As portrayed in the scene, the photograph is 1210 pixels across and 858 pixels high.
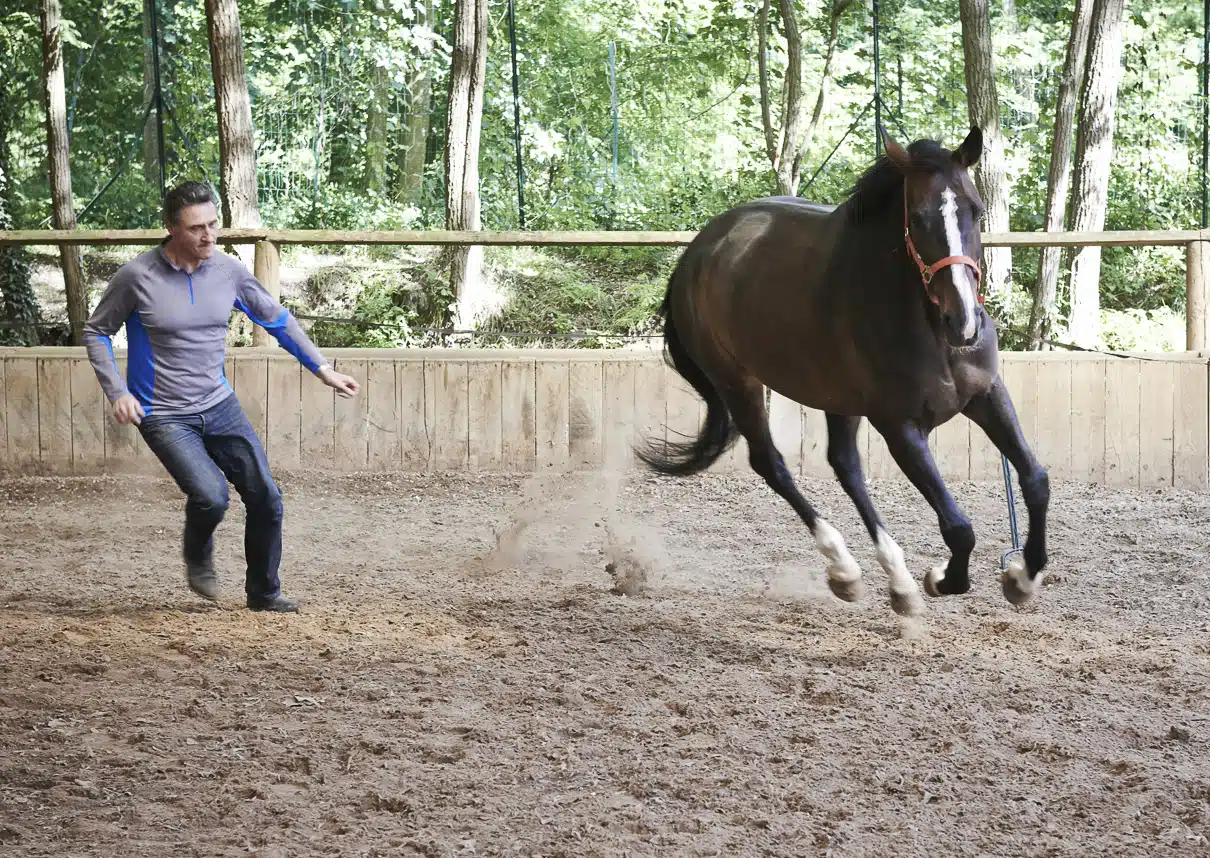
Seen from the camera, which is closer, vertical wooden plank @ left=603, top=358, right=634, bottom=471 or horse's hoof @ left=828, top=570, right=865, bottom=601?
horse's hoof @ left=828, top=570, right=865, bottom=601

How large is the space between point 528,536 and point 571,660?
218 cm

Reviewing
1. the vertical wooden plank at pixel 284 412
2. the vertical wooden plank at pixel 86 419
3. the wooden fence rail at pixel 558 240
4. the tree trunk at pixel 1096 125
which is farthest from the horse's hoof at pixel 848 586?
the tree trunk at pixel 1096 125

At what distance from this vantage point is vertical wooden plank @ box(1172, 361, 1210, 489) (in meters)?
7.09

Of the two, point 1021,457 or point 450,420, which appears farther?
point 450,420

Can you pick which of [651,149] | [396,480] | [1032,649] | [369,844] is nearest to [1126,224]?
[651,149]

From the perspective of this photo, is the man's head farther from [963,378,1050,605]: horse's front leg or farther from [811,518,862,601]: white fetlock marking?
[963,378,1050,605]: horse's front leg

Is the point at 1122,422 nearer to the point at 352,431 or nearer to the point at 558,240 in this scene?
the point at 558,240

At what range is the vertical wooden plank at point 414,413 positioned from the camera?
7469 mm

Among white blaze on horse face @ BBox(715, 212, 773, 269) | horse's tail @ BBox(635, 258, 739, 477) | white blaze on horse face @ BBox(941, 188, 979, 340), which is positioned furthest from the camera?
horse's tail @ BBox(635, 258, 739, 477)

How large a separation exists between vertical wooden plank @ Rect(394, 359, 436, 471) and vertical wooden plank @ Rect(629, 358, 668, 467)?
1243mm

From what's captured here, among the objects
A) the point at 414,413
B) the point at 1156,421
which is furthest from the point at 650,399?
the point at 1156,421

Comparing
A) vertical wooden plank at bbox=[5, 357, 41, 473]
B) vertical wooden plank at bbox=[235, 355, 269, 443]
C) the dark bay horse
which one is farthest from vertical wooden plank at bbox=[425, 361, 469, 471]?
the dark bay horse

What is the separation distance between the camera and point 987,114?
371 inches

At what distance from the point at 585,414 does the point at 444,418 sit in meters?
0.86
